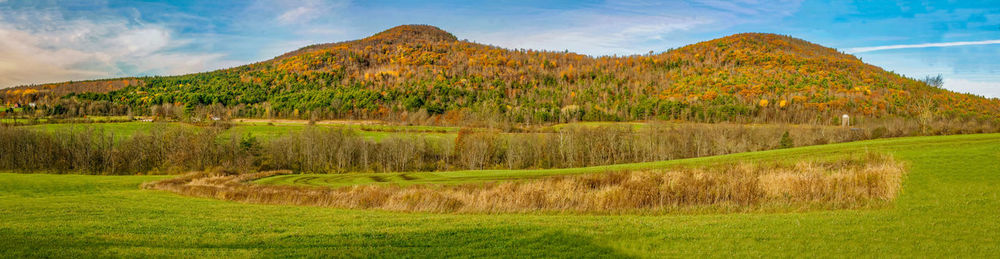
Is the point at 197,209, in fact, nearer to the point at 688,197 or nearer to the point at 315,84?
the point at 688,197

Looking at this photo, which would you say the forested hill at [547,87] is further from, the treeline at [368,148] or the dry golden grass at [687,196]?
the dry golden grass at [687,196]

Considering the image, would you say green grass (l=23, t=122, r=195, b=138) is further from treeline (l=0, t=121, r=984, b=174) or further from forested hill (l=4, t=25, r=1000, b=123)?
forested hill (l=4, t=25, r=1000, b=123)

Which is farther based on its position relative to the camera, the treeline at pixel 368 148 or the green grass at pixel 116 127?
the green grass at pixel 116 127

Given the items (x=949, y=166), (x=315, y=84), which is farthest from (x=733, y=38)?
(x=949, y=166)

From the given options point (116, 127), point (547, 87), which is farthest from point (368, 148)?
point (547, 87)

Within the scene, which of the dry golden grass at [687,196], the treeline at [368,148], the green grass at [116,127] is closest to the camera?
the dry golden grass at [687,196]

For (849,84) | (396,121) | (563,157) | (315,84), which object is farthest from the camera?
(315,84)

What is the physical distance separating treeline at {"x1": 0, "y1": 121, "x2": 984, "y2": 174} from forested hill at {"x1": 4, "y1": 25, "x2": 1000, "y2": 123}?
32512 millimetres

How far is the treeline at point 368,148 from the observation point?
223 ft

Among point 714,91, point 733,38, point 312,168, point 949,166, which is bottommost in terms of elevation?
point 312,168

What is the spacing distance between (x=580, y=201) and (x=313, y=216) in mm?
10466

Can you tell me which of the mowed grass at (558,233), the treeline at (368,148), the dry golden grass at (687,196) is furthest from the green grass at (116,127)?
the mowed grass at (558,233)

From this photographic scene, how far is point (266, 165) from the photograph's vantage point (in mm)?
70375

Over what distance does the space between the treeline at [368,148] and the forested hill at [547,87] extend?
32.5 metres
